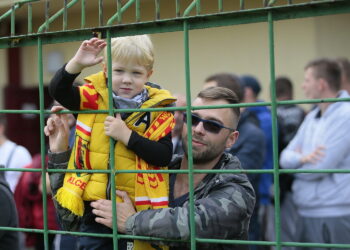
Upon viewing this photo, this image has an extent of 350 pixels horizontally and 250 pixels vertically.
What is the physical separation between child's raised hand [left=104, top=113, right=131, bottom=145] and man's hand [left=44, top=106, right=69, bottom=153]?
324 millimetres

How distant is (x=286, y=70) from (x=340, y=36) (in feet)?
2.50

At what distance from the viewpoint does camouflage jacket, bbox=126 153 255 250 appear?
2.57m

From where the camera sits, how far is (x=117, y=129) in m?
2.63

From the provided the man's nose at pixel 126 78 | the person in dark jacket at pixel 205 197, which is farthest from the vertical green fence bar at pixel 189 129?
the man's nose at pixel 126 78

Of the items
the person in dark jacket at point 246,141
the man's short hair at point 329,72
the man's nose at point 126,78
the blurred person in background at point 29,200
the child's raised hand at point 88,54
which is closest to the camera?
the child's raised hand at point 88,54

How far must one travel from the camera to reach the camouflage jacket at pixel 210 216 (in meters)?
2.57

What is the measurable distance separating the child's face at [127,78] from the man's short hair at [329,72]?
8.77 ft

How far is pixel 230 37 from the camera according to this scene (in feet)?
31.4

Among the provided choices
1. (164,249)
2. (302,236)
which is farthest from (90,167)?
(302,236)

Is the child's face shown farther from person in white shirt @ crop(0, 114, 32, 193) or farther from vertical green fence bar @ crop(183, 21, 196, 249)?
person in white shirt @ crop(0, 114, 32, 193)

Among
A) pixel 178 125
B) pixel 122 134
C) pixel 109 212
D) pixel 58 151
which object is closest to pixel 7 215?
pixel 58 151

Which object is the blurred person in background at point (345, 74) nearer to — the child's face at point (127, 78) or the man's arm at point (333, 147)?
the man's arm at point (333, 147)

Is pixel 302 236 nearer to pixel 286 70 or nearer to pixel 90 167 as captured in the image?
pixel 90 167

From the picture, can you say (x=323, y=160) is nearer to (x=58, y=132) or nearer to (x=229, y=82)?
(x=229, y=82)
